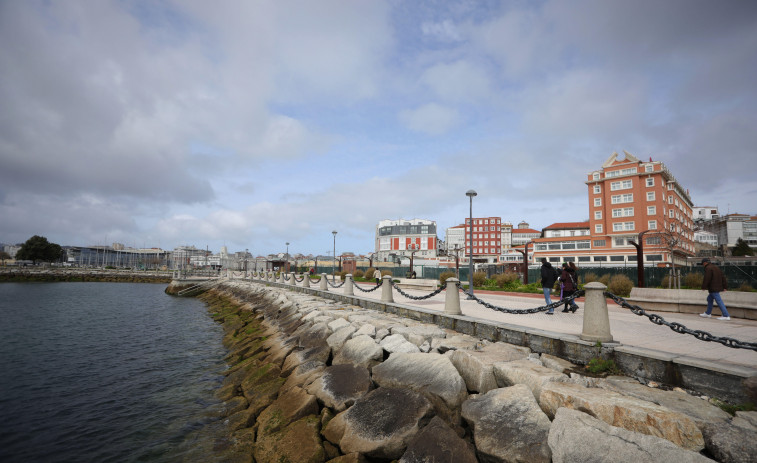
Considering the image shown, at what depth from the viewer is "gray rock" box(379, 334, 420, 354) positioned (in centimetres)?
697

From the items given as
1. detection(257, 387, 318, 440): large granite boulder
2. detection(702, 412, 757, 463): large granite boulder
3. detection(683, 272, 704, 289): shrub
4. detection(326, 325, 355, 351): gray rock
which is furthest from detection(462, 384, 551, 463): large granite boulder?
detection(683, 272, 704, 289): shrub

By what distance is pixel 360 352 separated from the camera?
24.3 feet

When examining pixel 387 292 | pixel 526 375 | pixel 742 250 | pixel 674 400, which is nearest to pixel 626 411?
pixel 674 400

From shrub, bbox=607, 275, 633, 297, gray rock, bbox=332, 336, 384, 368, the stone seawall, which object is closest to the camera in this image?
gray rock, bbox=332, 336, 384, 368

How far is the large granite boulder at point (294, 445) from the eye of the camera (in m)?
4.98

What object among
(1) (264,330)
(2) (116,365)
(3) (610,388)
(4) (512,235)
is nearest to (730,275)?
(3) (610,388)

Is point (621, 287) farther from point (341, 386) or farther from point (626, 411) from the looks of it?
point (341, 386)

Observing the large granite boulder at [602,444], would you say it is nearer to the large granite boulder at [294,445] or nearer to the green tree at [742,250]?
the large granite boulder at [294,445]

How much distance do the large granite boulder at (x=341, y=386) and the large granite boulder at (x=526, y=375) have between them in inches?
89.5

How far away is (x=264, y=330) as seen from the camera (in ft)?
47.4

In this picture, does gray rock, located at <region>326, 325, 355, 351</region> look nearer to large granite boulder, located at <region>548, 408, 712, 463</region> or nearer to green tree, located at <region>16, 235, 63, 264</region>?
large granite boulder, located at <region>548, 408, 712, 463</region>

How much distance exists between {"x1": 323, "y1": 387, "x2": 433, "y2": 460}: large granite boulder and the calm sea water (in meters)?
2.40

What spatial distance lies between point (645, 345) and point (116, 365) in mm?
14483

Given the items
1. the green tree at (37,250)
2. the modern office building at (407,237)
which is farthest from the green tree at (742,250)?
the green tree at (37,250)
